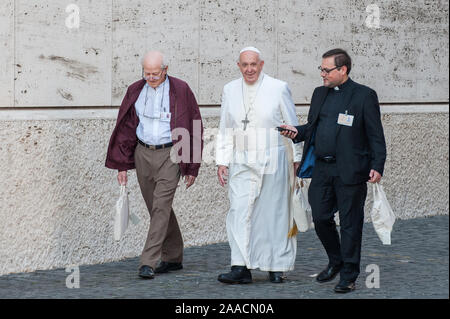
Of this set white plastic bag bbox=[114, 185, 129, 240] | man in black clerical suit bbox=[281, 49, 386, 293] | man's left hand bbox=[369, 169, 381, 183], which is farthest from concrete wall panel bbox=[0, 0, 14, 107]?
man's left hand bbox=[369, 169, 381, 183]

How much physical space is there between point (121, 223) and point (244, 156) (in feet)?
3.85

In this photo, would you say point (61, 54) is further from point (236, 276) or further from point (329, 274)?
point (329, 274)

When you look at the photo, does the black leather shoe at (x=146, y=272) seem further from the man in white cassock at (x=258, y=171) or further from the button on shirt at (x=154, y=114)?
the button on shirt at (x=154, y=114)

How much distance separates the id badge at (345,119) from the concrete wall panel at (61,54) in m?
2.63

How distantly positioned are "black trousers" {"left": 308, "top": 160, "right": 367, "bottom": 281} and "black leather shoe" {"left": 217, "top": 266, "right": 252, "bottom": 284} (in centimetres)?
71

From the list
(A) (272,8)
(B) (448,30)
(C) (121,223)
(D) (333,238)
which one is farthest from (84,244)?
(B) (448,30)

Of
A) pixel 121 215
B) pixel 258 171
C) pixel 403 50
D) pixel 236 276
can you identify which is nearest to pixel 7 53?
pixel 121 215

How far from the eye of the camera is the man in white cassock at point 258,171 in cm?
878

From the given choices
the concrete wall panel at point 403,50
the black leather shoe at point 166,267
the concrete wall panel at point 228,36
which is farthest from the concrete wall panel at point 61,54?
the concrete wall panel at point 403,50

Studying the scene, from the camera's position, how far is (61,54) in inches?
381

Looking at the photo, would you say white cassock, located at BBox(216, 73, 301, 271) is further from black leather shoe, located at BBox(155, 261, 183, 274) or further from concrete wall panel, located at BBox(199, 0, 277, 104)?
concrete wall panel, located at BBox(199, 0, 277, 104)

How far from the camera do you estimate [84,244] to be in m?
9.91

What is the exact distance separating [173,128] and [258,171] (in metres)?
0.79

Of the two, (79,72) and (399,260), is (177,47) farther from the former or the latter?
(399,260)
